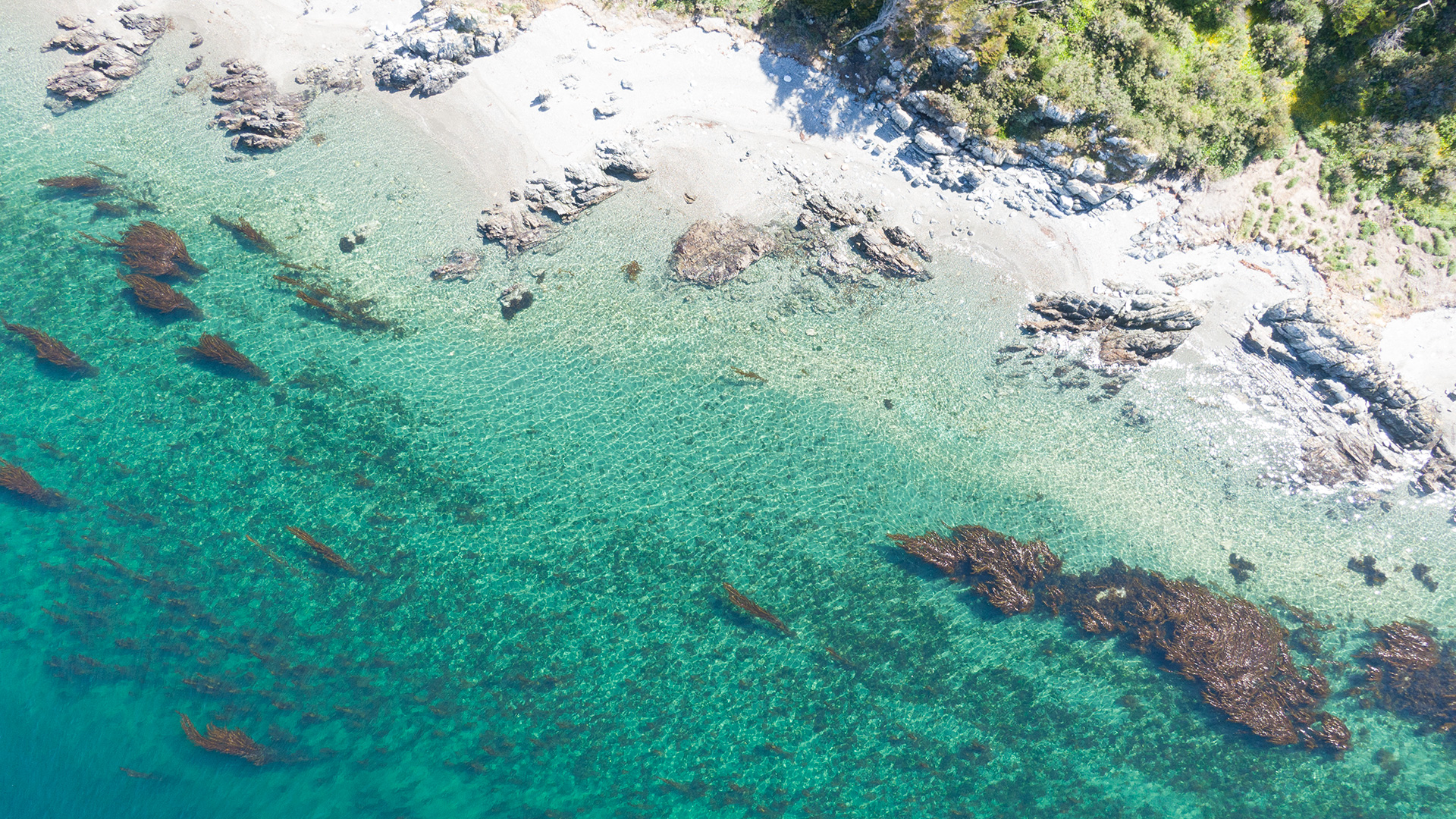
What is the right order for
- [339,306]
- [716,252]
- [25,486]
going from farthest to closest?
[716,252], [339,306], [25,486]

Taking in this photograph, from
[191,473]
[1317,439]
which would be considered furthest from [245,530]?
[1317,439]

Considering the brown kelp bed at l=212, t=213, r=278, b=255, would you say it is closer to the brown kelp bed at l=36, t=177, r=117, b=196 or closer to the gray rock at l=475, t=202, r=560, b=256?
the brown kelp bed at l=36, t=177, r=117, b=196

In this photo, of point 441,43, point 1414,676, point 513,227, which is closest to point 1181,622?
point 1414,676

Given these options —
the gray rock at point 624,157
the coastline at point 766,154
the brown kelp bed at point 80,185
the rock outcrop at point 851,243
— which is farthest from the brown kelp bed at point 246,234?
the rock outcrop at point 851,243

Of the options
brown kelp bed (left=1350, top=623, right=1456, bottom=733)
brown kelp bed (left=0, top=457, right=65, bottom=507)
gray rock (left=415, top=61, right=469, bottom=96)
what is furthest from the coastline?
brown kelp bed (left=0, top=457, right=65, bottom=507)

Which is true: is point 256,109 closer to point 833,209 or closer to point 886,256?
point 833,209
